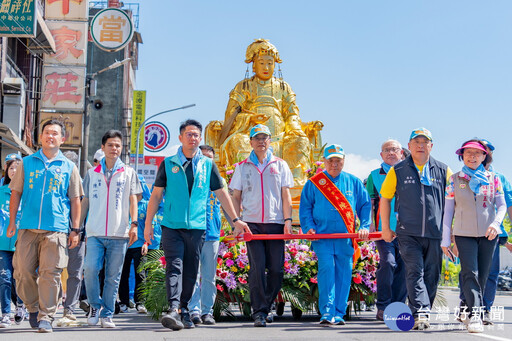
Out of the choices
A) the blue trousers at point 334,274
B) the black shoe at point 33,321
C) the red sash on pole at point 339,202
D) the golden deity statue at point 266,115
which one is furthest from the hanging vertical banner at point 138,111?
the black shoe at point 33,321

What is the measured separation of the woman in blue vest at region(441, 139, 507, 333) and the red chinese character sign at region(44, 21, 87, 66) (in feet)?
67.3

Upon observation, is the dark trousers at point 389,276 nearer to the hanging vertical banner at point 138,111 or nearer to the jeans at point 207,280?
the jeans at point 207,280

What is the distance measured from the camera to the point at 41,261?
7.28 meters

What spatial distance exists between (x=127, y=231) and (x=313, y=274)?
226cm

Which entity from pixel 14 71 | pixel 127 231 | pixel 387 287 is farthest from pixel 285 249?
pixel 14 71

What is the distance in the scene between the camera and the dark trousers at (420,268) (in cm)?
718

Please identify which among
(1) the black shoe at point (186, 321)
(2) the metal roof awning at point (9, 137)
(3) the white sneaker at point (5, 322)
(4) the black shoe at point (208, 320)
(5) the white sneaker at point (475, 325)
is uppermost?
(2) the metal roof awning at point (9, 137)

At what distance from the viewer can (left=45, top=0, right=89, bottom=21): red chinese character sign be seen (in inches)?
1053

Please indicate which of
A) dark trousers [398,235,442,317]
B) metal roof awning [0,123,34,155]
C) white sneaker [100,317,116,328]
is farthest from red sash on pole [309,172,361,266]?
metal roof awning [0,123,34,155]

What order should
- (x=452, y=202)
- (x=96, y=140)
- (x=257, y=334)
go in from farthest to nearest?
(x=96, y=140), (x=452, y=202), (x=257, y=334)

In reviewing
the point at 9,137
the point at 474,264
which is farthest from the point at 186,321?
the point at 9,137

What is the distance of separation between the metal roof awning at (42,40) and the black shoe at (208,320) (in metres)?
18.6

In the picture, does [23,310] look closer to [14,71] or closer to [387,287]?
[387,287]

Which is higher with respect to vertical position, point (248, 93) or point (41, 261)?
point (248, 93)
